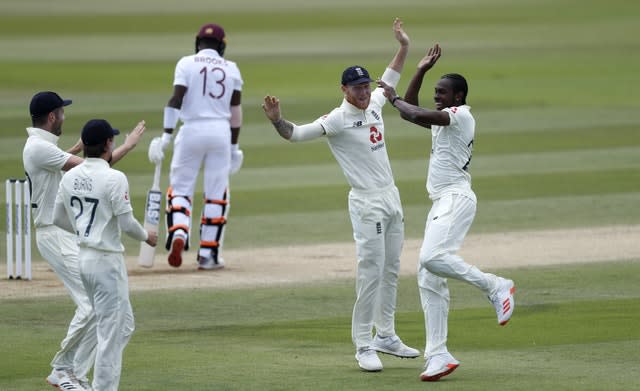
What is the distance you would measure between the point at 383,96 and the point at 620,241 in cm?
529

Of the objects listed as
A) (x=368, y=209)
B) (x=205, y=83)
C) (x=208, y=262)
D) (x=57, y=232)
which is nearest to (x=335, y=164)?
(x=205, y=83)

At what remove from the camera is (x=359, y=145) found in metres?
8.55

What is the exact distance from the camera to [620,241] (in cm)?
1332

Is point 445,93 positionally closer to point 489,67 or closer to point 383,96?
point 383,96

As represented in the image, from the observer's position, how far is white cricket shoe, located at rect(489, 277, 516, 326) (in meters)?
8.08

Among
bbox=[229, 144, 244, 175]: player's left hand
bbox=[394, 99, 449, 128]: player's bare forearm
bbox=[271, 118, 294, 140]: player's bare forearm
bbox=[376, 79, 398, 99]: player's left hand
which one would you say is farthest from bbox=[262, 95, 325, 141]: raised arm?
bbox=[229, 144, 244, 175]: player's left hand

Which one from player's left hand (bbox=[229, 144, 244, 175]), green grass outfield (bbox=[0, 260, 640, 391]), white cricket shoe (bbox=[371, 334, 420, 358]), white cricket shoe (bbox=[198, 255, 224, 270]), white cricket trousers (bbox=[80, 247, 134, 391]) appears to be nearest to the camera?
white cricket trousers (bbox=[80, 247, 134, 391])

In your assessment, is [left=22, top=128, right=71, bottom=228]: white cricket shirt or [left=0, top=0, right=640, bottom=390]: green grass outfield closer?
[left=22, top=128, right=71, bottom=228]: white cricket shirt

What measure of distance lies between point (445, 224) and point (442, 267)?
30 cm

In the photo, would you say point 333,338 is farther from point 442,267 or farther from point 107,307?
point 107,307

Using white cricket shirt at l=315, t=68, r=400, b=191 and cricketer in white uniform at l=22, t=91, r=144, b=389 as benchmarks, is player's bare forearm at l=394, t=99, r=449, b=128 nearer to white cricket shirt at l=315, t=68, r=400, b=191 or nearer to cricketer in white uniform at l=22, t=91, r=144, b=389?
white cricket shirt at l=315, t=68, r=400, b=191

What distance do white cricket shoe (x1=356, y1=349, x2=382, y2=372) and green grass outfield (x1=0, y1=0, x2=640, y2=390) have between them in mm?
82

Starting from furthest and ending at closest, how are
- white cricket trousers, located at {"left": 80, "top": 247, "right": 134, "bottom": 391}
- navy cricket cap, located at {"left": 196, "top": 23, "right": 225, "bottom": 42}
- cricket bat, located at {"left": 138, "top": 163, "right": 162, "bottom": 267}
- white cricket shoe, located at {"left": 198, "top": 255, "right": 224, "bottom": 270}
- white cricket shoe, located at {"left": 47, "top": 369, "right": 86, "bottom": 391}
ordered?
navy cricket cap, located at {"left": 196, "top": 23, "right": 225, "bottom": 42}, white cricket shoe, located at {"left": 198, "top": 255, "right": 224, "bottom": 270}, cricket bat, located at {"left": 138, "top": 163, "right": 162, "bottom": 267}, white cricket shoe, located at {"left": 47, "top": 369, "right": 86, "bottom": 391}, white cricket trousers, located at {"left": 80, "top": 247, "right": 134, "bottom": 391}

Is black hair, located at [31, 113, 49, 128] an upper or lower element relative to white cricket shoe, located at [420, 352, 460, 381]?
upper
